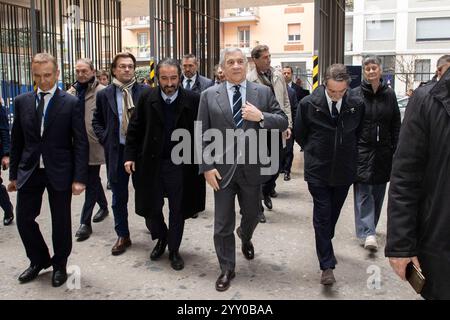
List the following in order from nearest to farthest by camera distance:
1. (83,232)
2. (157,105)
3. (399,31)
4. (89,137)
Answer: (157,105) < (83,232) < (89,137) < (399,31)

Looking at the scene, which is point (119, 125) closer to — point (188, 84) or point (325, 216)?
point (188, 84)

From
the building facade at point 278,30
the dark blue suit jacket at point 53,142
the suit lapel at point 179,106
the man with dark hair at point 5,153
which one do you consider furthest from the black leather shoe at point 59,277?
the building facade at point 278,30

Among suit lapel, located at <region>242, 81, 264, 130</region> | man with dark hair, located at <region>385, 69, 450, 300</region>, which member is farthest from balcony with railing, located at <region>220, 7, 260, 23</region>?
man with dark hair, located at <region>385, 69, 450, 300</region>

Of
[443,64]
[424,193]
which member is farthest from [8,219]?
[443,64]

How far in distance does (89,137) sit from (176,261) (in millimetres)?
1944

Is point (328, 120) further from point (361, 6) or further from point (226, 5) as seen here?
point (361, 6)

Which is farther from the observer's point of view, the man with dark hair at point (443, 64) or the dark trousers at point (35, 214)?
the man with dark hair at point (443, 64)

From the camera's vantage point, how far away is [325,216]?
396cm

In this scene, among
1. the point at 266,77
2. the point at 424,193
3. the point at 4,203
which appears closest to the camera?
the point at 424,193

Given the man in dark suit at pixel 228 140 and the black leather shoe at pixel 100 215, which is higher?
the man in dark suit at pixel 228 140

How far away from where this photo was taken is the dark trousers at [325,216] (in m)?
3.89

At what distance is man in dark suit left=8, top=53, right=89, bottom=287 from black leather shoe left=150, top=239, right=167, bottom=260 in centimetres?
82

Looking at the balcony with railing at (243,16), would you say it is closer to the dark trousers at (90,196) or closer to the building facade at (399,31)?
the building facade at (399,31)

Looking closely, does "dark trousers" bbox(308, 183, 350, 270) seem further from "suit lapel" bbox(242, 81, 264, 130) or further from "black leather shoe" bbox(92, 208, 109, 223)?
"black leather shoe" bbox(92, 208, 109, 223)
